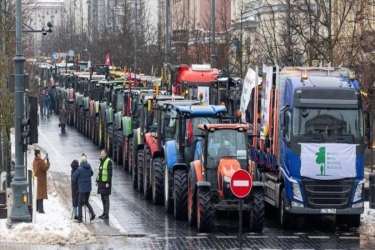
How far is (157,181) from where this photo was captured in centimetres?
2938

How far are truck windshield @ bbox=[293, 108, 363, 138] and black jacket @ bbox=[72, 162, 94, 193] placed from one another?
16.1 feet

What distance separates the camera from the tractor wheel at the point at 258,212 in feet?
81.5

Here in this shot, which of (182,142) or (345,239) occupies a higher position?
(182,142)

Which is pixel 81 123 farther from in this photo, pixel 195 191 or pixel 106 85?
pixel 195 191

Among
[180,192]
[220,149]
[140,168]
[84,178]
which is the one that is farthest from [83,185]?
[140,168]

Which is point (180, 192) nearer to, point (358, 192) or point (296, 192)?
point (296, 192)

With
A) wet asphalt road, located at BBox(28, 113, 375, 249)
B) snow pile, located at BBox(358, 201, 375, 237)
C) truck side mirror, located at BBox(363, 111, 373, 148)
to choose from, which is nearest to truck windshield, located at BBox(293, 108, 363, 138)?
truck side mirror, located at BBox(363, 111, 373, 148)

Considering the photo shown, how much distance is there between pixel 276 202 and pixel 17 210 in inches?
230

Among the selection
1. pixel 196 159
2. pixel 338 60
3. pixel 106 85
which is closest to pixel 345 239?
pixel 196 159

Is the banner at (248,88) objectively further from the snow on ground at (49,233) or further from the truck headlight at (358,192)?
the snow on ground at (49,233)

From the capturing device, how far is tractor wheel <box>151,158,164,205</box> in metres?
29.3

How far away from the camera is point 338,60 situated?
36.0 meters

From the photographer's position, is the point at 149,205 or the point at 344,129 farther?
the point at 149,205

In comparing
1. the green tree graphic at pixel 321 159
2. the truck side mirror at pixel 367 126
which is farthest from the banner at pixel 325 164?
the truck side mirror at pixel 367 126
